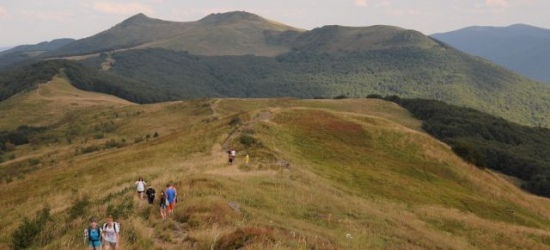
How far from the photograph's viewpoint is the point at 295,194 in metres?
32.1

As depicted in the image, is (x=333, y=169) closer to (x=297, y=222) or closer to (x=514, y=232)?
(x=514, y=232)

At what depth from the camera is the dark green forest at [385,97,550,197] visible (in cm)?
13100

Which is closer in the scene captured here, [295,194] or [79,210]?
[79,210]

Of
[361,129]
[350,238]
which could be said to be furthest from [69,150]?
[350,238]

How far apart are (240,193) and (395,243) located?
30.3ft

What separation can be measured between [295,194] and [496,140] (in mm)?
169380

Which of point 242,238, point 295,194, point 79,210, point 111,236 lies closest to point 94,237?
point 111,236

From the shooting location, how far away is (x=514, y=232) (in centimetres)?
3781

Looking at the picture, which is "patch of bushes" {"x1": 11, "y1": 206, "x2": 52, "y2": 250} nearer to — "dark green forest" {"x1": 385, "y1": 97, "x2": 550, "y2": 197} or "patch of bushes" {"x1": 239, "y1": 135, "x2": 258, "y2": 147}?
"patch of bushes" {"x1": 239, "y1": 135, "x2": 258, "y2": 147}

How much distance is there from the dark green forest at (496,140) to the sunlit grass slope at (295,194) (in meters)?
66.3

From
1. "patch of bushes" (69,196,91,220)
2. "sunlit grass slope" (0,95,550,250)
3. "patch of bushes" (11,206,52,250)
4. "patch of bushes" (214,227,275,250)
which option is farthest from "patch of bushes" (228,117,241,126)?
"patch of bushes" (214,227,275,250)

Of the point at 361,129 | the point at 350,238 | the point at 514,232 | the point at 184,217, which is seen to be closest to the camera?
the point at 184,217

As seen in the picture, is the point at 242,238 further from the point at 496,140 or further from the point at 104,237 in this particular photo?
the point at 496,140

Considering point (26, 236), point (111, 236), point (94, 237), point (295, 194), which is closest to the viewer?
point (94, 237)
